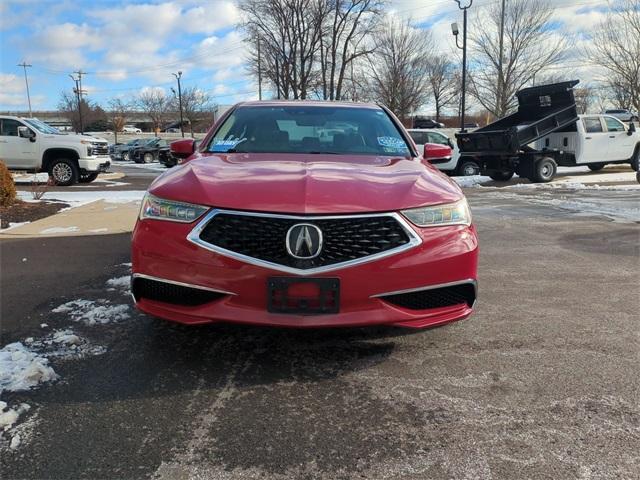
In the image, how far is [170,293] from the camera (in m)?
2.93

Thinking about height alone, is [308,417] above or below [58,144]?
below

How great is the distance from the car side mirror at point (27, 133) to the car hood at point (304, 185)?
12.8 meters

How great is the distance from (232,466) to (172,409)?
0.57 m

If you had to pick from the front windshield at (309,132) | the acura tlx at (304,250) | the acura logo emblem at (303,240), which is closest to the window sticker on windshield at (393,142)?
the front windshield at (309,132)

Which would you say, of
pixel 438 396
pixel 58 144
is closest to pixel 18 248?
pixel 438 396

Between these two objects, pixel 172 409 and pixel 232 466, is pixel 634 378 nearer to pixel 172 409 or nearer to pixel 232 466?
pixel 232 466

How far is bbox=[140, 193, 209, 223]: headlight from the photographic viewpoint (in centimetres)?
287

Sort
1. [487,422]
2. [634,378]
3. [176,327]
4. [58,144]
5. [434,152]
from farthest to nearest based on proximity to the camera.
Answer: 1. [58,144]
2. [434,152]
3. [176,327]
4. [634,378]
5. [487,422]

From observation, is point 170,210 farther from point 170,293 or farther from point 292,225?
point 292,225

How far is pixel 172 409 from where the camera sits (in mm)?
2588

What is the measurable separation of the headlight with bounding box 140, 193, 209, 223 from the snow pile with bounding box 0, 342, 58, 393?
0.99 metres

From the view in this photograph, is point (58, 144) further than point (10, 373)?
Yes

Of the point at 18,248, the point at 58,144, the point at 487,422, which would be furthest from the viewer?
the point at 58,144

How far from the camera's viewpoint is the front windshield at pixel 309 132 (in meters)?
4.11
